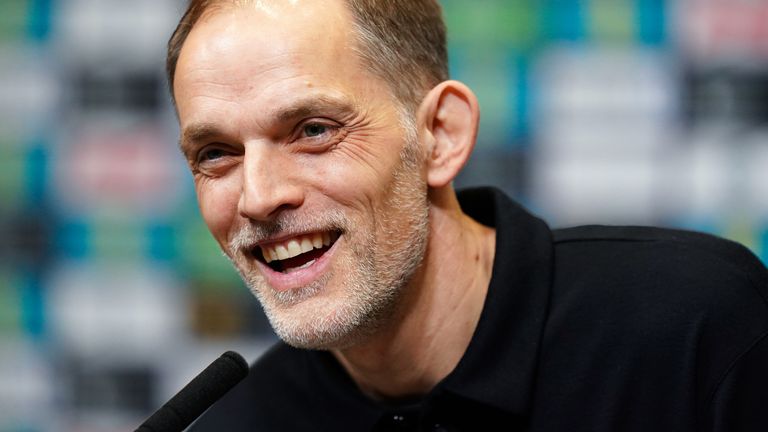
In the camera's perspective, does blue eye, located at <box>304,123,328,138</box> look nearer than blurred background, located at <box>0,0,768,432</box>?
Yes

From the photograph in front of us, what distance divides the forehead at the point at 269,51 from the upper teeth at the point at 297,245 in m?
0.21

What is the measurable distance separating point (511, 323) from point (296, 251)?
35 centimetres

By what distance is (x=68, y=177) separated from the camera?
293 cm

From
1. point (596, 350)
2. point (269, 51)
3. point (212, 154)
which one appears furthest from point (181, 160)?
point (596, 350)

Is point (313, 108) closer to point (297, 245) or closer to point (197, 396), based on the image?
point (297, 245)

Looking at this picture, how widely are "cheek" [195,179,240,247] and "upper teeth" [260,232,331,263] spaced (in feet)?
0.22

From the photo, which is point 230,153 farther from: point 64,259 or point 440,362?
point 64,259

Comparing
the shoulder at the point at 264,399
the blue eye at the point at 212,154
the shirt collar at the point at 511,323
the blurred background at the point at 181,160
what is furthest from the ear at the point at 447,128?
the blurred background at the point at 181,160

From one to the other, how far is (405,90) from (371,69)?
0.24ft

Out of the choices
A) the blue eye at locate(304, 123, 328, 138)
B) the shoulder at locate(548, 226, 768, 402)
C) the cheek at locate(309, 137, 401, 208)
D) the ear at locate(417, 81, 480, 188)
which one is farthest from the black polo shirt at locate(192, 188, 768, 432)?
the blue eye at locate(304, 123, 328, 138)

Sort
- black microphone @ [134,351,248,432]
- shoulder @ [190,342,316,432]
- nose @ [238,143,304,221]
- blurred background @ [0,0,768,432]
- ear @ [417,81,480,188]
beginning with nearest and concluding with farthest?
black microphone @ [134,351,248,432] → nose @ [238,143,304,221] → ear @ [417,81,480,188] → shoulder @ [190,342,316,432] → blurred background @ [0,0,768,432]

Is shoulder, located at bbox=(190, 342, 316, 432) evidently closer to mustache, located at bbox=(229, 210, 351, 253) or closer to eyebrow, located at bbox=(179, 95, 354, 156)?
mustache, located at bbox=(229, 210, 351, 253)

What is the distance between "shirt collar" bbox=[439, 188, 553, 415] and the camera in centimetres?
137

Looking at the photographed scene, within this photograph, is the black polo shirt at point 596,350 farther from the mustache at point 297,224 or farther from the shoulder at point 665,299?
the mustache at point 297,224
